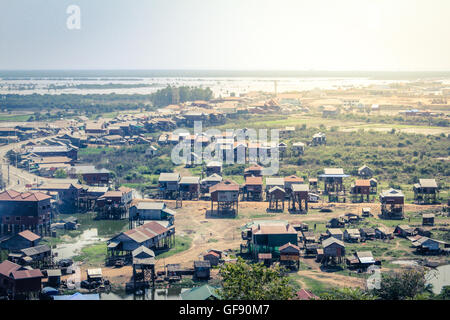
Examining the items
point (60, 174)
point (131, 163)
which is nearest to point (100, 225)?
point (60, 174)

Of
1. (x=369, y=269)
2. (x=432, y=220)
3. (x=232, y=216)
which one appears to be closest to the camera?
(x=369, y=269)

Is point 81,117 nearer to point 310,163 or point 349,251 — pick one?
point 310,163

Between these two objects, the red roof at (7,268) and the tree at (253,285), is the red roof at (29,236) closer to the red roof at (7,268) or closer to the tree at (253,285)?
the red roof at (7,268)

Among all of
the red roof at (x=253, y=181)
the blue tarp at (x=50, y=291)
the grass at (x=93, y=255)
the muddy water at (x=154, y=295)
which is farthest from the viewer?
the red roof at (x=253, y=181)

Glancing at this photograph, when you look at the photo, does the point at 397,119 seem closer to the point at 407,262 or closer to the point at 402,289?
the point at 407,262

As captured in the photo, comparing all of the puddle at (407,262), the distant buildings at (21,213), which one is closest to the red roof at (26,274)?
the distant buildings at (21,213)
